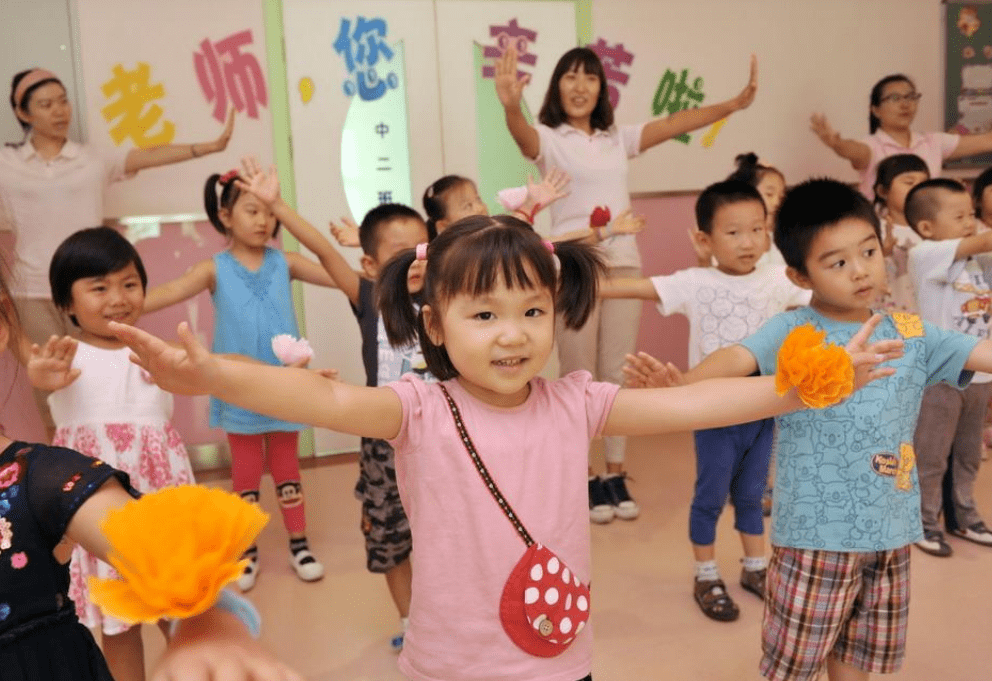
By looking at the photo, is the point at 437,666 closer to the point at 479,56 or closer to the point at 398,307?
the point at 398,307

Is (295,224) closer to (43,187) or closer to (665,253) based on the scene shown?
(43,187)

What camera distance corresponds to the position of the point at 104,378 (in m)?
2.00

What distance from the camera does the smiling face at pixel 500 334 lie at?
1165 millimetres

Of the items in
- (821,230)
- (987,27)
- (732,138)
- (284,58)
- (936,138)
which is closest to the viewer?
(821,230)

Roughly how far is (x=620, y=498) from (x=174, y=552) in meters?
2.58

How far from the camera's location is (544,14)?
415 cm

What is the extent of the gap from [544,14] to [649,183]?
3.19ft

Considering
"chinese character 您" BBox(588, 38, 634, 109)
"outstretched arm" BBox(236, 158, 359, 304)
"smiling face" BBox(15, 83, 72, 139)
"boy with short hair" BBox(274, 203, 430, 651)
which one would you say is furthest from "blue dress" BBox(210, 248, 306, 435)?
"chinese character 您" BBox(588, 38, 634, 109)

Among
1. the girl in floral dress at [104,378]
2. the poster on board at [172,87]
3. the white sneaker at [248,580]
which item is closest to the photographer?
the girl in floral dress at [104,378]

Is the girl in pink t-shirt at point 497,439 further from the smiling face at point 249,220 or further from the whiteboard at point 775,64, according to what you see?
the whiteboard at point 775,64

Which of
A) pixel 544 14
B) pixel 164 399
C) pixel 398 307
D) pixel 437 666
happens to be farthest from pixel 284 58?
pixel 437 666

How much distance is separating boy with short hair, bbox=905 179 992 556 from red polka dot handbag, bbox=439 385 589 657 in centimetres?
186

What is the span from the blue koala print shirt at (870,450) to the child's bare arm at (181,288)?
1.83m

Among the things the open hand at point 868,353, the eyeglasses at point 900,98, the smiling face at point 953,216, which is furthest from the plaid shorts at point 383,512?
the eyeglasses at point 900,98
